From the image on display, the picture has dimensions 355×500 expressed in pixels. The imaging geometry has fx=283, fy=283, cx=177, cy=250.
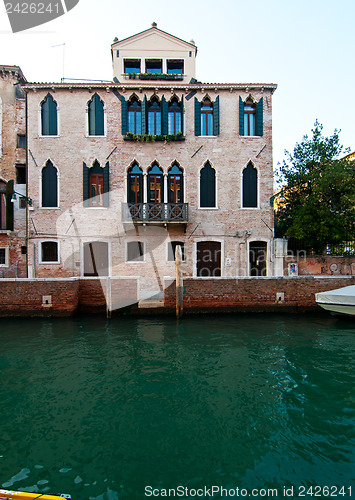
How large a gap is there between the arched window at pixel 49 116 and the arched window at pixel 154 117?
409cm

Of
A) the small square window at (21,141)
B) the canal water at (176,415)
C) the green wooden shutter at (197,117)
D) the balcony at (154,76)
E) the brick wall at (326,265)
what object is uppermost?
the balcony at (154,76)

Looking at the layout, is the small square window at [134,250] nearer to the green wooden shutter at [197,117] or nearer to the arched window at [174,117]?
the arched window at [174,117]

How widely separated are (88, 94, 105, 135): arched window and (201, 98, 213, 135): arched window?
4.40 meters

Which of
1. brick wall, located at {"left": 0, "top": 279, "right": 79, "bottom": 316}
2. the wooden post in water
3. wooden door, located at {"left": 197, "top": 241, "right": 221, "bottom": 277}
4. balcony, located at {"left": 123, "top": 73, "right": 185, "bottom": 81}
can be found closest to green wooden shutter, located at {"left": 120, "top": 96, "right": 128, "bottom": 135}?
balcony, located at {"left": 123, "top": 73, "right": 185, "bottom": 81}

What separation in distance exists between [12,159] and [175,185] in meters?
7.33

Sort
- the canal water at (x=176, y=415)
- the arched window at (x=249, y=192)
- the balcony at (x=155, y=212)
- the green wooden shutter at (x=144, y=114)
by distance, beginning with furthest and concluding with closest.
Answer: the arched window at (x=249, y=192)
the green wooden shutter at (x=144, y=114)
the balcony at (x=155, y=212)
the canal water at (x=176, y=415)

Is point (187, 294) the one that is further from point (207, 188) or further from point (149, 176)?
point (149, 176)

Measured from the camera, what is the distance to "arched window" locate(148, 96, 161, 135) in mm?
12477

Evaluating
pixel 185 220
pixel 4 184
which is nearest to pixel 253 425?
pixel 185 220

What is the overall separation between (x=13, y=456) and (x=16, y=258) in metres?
10.6

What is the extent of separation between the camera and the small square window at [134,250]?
40.3 ft

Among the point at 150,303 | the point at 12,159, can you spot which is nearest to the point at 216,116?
the point at 150,303

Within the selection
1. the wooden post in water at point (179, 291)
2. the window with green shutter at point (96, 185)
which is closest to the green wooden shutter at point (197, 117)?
the window with green shutter at point (96, 185)

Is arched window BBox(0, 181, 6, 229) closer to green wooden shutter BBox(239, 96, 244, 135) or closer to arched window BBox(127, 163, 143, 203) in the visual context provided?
arched window BBox(127, 163, 143, 203)
